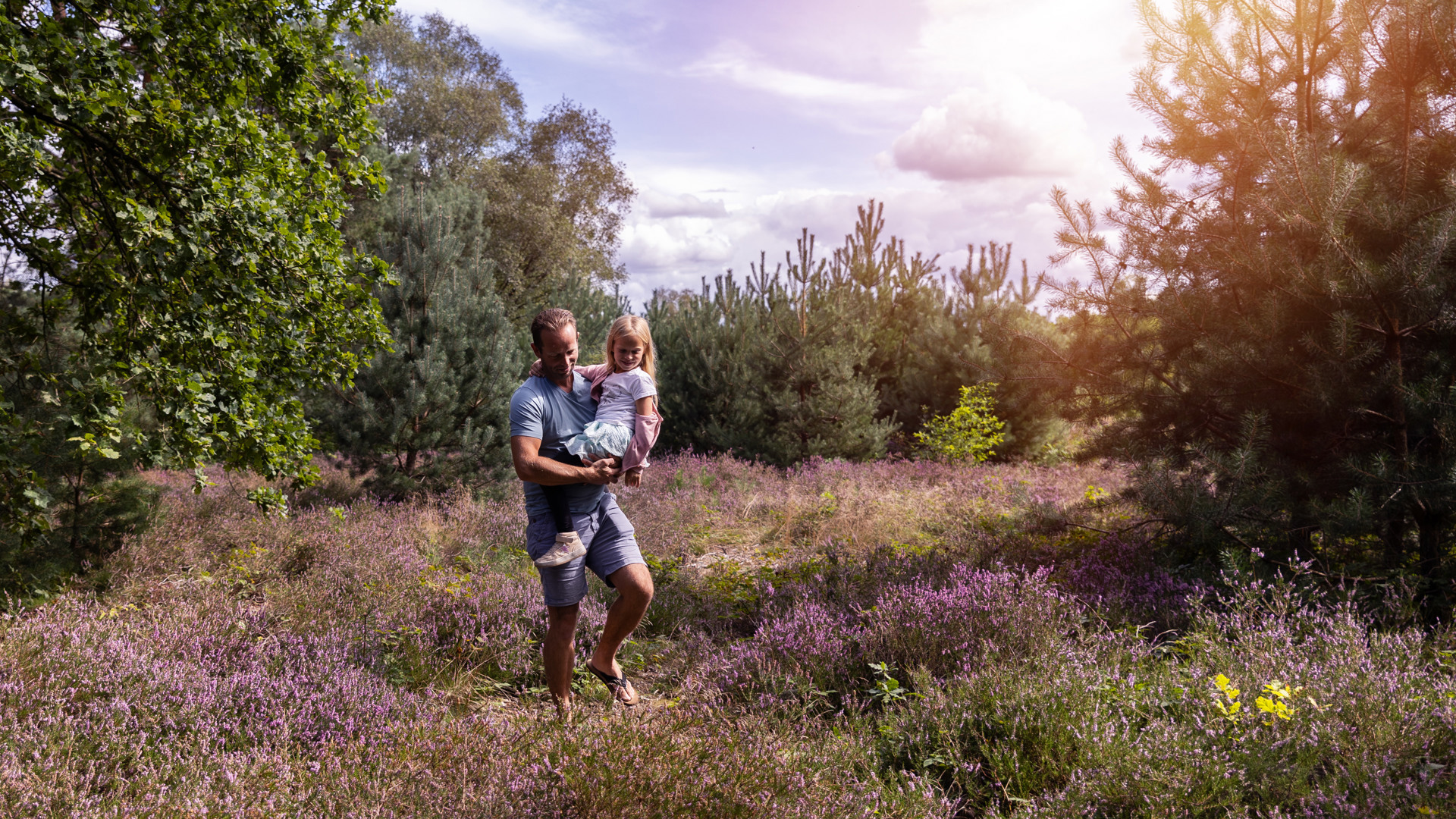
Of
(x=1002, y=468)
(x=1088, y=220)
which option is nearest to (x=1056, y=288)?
(x=1088, y=220)

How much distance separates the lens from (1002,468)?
38.2 feet

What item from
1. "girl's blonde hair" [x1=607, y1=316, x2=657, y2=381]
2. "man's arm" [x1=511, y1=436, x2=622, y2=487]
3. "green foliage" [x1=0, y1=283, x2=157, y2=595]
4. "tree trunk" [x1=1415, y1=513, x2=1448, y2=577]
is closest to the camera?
"man's arm" [x1=511, y1=436, x2=622, y2=487]

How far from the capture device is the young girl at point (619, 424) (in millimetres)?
3303

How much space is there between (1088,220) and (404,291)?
6786 millimetres

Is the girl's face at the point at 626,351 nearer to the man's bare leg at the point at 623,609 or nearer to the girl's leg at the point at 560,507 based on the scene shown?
A: the girl's leg at the point at 560,507

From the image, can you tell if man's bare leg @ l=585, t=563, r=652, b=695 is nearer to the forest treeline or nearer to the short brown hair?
the short brown hair

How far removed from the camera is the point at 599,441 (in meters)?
3.30

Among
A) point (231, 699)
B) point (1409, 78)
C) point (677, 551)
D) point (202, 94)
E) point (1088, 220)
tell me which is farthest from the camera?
point (677, 551)

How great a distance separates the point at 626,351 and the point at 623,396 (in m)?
0.21

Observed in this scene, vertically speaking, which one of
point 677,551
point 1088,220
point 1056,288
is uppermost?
point 1088,220

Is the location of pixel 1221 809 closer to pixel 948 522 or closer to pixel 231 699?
pixel 231 699

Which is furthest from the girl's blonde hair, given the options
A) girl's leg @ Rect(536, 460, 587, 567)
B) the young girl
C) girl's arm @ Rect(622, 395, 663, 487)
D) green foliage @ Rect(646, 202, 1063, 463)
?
green foliage @ Rect(646, 202, 1063, 463)

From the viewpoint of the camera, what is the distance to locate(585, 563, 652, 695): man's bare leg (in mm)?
3398

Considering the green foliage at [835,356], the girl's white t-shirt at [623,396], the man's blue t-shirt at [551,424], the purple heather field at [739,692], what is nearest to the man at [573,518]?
the man's blue t-shirt at [551,424]
